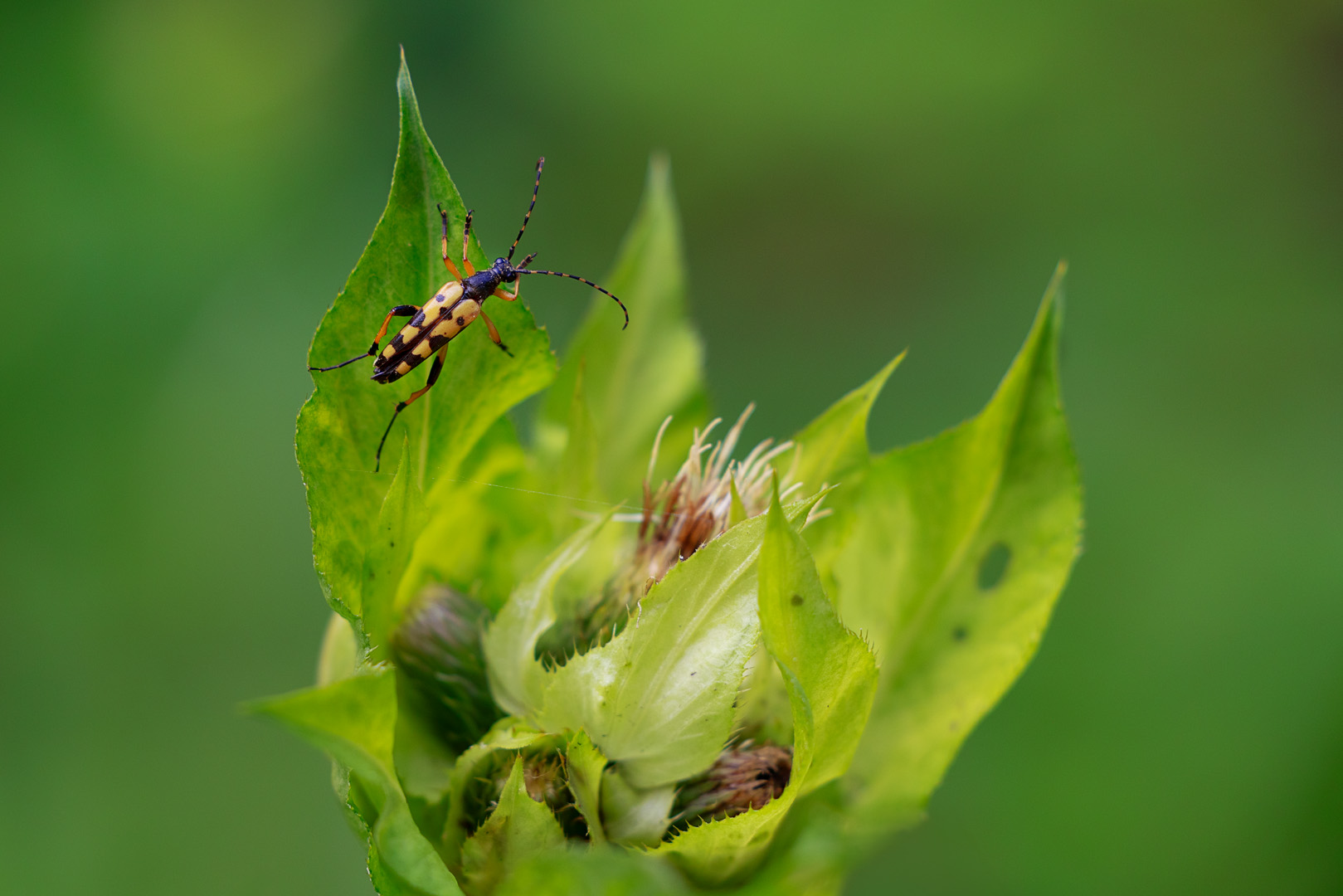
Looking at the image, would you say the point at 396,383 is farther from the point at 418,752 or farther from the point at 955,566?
the point at 955,566

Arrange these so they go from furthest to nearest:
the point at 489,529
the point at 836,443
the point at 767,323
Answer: the point at 767,323 < the point at 489,529 < the point at 836,443

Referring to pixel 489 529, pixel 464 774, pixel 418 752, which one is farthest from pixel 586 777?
pixel 489 529

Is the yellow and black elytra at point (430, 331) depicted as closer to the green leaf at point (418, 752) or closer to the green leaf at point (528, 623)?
the green leaf at point (528, 623)

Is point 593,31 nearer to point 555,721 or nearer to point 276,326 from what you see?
point 276,326

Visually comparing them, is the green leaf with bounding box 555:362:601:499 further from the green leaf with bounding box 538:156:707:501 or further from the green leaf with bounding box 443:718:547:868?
the green leaf with bounding box 443:718:547:868

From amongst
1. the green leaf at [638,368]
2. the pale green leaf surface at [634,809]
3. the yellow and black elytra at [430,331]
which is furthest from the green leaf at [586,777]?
the green leaf at [638,368]

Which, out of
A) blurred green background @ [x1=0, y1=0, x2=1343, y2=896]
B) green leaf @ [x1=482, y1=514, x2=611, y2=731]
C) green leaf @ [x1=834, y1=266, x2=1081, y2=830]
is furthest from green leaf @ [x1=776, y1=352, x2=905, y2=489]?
blurred green background @ [x1=0, y1=0, x2=1343, y2=896]
